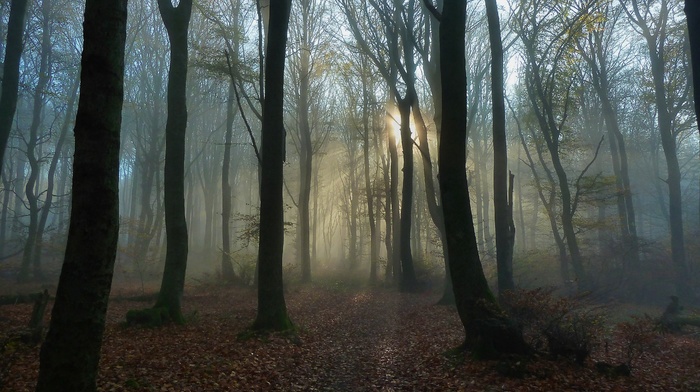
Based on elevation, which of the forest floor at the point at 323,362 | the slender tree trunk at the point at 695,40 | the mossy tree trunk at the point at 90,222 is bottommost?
the forest floor at the point at 323,362

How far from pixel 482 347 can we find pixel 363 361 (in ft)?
7.32

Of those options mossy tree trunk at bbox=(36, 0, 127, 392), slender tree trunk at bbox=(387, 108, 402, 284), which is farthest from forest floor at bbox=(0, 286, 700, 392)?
slender tree trunk at bbox=(387, 108, 402, 284)

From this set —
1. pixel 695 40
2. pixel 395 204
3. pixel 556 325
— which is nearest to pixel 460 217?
pixel 556 325

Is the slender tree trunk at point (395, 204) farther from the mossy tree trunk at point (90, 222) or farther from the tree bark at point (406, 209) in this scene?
the mossy tree trunk at point (90, 222)

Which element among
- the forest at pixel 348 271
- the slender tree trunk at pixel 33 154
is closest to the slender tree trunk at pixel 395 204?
the forest at pixel 348 271

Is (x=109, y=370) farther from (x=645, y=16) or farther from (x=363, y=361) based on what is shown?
(x=645, y=16)

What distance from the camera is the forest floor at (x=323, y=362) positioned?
5949mm

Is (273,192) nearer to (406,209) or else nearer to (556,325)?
(556,325)

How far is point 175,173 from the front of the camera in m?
10.5

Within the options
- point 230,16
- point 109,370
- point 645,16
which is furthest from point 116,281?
point 645,16

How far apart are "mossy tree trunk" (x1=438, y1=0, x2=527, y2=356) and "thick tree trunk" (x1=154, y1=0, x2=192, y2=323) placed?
6248 millimetres

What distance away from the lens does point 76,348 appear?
12.9ft

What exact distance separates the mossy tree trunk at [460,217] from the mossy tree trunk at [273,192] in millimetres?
3812

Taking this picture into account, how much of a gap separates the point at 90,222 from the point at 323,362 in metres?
5.04
